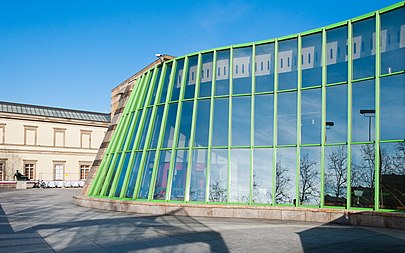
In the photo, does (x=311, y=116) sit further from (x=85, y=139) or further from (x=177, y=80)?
(x=85, y=139)

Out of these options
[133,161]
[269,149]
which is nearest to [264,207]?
[269,149]

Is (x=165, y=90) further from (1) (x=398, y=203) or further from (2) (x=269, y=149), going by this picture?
(1) (x=398, y=203)

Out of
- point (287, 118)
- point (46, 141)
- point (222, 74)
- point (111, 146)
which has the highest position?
point (222, 74)

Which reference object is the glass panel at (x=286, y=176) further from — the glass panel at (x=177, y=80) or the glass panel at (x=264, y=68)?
the glass panel at (x=177, y=80)

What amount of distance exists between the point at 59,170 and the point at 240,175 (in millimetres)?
52479

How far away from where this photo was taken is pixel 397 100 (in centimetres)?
1449

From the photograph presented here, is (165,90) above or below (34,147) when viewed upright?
above

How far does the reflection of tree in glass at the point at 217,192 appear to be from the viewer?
17.2 meters

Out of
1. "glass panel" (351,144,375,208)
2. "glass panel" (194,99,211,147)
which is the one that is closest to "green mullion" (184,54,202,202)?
"glass panel" (194,99,211,147)

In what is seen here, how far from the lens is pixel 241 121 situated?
18094 millimetres

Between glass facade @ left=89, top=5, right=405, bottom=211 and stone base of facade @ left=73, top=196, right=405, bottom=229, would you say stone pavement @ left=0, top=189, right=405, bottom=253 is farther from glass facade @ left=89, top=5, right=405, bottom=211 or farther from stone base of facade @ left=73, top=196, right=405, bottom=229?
glass facade @ left=89, top=5, right=405, bottom=211

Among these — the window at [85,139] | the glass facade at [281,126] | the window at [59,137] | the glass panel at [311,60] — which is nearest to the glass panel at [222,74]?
the glass facade at [281,126]

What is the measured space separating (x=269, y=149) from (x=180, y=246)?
8231 millimetres

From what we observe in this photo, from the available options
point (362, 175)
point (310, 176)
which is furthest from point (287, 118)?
point (362, 175)
